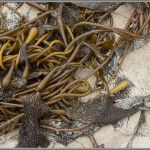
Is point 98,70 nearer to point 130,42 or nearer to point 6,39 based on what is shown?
point 130,42

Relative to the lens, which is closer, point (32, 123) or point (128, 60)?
point (32, 123)

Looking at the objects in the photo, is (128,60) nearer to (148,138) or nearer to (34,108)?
(148,138)

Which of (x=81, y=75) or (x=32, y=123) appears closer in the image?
(x=32, y=123)

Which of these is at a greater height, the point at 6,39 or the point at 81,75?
the point at 6,39

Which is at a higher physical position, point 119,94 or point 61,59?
point 61,59

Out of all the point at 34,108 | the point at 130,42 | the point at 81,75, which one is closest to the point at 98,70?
the point at 81,75

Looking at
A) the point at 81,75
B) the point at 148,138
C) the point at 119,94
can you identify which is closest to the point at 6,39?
the point at 81,75

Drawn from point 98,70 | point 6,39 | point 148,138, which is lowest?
point 148,138
